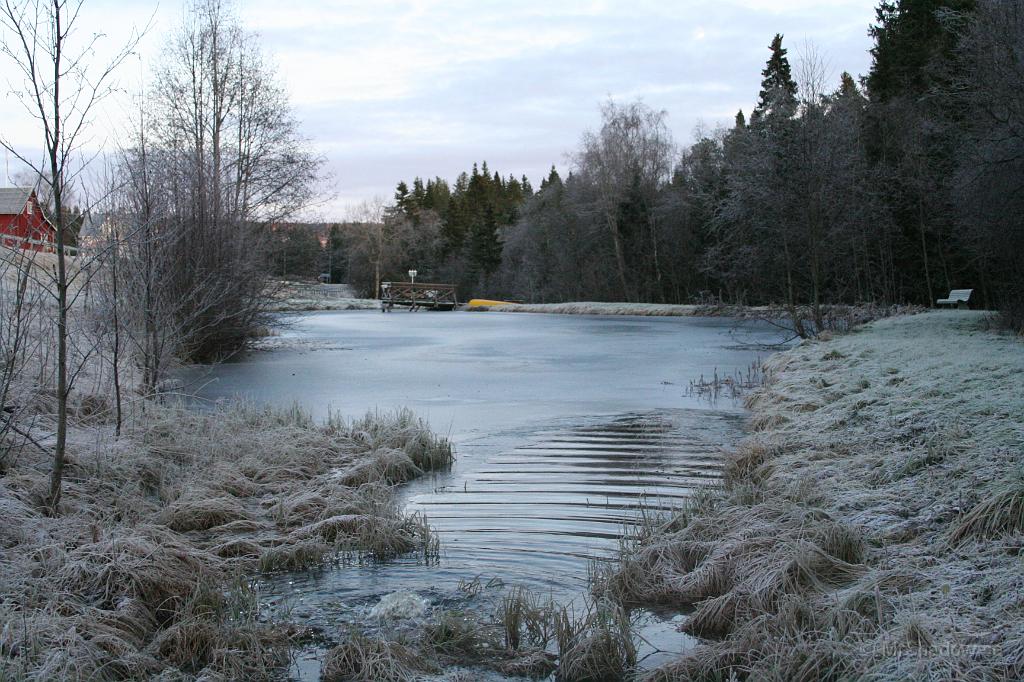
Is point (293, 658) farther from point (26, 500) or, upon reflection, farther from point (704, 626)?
point (26, 500)

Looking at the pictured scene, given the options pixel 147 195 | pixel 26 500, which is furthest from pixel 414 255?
pixel 26 500

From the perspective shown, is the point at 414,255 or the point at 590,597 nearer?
the point at 590,597

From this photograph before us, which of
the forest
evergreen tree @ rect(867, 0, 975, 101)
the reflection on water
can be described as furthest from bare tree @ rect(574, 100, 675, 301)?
the reflection on water

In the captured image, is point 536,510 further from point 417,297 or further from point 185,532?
point 417,297

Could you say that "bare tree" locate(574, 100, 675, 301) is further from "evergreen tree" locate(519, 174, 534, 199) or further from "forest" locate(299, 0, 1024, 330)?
"evergreen tree" locate(519, 174, 534, 199)

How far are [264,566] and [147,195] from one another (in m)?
6.77

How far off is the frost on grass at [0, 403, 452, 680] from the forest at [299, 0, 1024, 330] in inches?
415

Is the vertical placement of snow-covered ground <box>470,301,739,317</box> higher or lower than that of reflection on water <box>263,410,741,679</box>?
higher

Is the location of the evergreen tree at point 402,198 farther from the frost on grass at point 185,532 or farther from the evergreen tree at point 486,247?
the frost on grass at point 185,532

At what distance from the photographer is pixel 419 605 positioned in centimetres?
431

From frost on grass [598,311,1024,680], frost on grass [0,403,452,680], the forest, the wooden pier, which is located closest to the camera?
frost on grass [598,311,1024,680]

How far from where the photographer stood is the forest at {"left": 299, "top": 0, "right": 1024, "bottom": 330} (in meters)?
14.3

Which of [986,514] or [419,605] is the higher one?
[986,514]

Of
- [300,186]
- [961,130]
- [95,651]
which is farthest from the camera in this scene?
[300,186]
